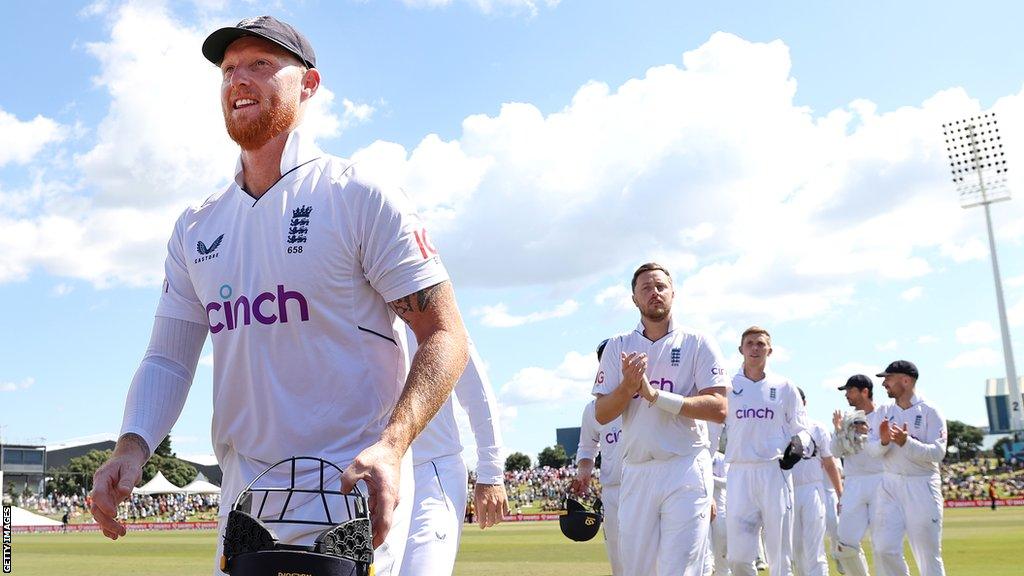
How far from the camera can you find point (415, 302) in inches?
120

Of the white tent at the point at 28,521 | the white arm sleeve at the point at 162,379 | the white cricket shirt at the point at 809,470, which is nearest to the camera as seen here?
the white arm sleeve at the point at 162,379

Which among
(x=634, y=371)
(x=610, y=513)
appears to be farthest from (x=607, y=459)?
(x=634, y=371)

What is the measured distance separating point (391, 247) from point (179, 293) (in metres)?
0.93

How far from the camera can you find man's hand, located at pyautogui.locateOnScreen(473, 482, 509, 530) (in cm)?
561

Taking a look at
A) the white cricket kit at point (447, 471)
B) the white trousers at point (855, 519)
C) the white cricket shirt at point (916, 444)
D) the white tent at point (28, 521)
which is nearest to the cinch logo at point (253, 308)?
the white cricket kit at point (447, 471)

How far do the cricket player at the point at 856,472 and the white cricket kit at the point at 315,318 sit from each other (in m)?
10.9

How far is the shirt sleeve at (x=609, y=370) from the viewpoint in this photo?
8578 mm

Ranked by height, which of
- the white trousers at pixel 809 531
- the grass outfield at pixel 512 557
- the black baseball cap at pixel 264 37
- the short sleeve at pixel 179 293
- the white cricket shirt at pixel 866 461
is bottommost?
the grass outfield at pixel 512 557

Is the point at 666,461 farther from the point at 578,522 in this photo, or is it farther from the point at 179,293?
the point at 179,293

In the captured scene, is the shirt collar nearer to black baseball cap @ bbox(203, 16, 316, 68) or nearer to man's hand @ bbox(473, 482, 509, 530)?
black baseball cap @ bbox(203, 16, 316, 68)

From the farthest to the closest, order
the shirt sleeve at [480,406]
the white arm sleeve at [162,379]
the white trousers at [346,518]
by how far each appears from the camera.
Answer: the shirt sleeve at [480,406], the white arm sleeve at [162,379], the white trousers at [346,518]

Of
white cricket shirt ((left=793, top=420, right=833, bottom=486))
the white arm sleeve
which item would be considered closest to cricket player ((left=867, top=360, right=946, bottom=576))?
white cricket shirt ((left=793, top=420, right=833, bottom=486))

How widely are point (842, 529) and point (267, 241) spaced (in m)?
12.2

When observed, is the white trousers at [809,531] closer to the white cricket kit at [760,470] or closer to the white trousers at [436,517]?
the white cricket kit at [760,470]
